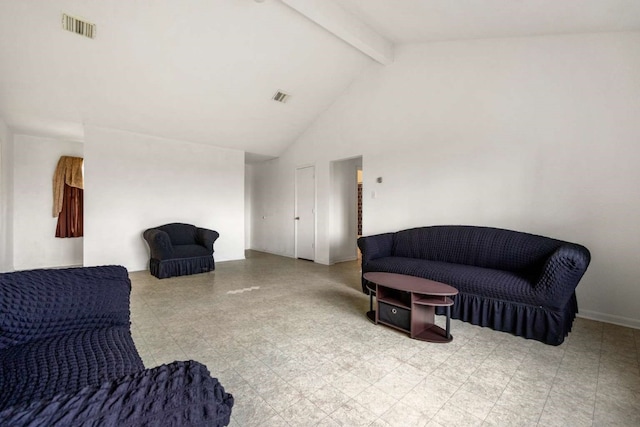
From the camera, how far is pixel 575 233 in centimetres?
292

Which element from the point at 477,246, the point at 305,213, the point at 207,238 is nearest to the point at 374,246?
the point at 477,246

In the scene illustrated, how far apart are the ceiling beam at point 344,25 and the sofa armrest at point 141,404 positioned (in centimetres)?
341

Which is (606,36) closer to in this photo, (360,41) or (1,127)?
(360,41)

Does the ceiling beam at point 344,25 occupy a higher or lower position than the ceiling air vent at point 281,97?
higher

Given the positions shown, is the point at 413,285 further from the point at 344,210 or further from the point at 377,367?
the point at 344,210

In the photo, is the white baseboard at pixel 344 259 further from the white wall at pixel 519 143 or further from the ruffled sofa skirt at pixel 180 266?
the ruffled sofa skirt at pixel 180 266

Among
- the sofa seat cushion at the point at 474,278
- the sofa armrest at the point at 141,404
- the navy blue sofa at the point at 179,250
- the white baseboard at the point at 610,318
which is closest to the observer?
the sofa armrest at the point at 141,404

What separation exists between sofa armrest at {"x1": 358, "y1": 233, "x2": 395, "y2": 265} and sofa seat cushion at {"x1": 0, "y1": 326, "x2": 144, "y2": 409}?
2.65 metres

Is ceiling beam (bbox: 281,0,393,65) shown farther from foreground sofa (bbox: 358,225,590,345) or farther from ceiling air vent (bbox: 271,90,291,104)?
foreground sofa (bbox: 358,225,590,345)

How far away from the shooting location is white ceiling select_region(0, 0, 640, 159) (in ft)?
9.27

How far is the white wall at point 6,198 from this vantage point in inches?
170

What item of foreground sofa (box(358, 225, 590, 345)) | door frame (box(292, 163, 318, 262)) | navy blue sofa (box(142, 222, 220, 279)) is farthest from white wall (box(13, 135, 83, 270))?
foreground sofa (box(358, 225, 590, 345))

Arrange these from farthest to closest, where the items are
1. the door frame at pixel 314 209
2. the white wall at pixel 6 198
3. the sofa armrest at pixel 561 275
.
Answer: the door frame at pixel 314 209, the white wall at pixel 6 198, the sofa armrest at pixel 561 275

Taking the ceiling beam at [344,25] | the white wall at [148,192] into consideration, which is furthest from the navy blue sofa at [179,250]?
the ceiling beam at [344,25]
